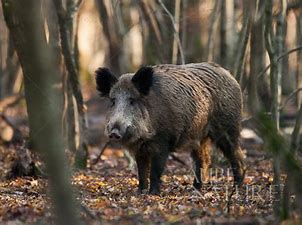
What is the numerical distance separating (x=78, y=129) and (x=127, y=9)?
61.4 feet

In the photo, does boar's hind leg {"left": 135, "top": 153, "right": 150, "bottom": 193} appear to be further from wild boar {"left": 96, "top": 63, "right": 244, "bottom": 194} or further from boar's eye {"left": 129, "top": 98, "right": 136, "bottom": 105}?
boar's eye {"left": 129, "top": 98, "right": 136, "bottom": 105}

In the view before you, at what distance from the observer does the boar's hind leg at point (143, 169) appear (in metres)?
11.1

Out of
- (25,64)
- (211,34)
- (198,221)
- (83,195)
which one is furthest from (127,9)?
(198,221)

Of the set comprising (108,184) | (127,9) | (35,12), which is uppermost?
(127,9)

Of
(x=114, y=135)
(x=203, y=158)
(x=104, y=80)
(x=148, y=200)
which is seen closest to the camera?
(x=148, y=200)

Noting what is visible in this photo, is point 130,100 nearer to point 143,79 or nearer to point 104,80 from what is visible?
point 143,79

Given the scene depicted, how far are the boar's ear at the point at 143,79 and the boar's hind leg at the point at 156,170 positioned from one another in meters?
0.90

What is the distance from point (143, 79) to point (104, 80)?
610mm

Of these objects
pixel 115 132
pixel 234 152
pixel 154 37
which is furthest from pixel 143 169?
pixel 154 37

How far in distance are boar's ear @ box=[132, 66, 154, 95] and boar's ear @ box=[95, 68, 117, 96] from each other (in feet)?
1.14

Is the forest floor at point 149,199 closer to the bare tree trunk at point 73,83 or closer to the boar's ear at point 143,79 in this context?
the bare tree trunk at point 73,83

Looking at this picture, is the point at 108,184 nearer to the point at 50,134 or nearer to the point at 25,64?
the point at 25,64

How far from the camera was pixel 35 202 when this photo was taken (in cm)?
955

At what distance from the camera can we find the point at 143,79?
10.9 meters
